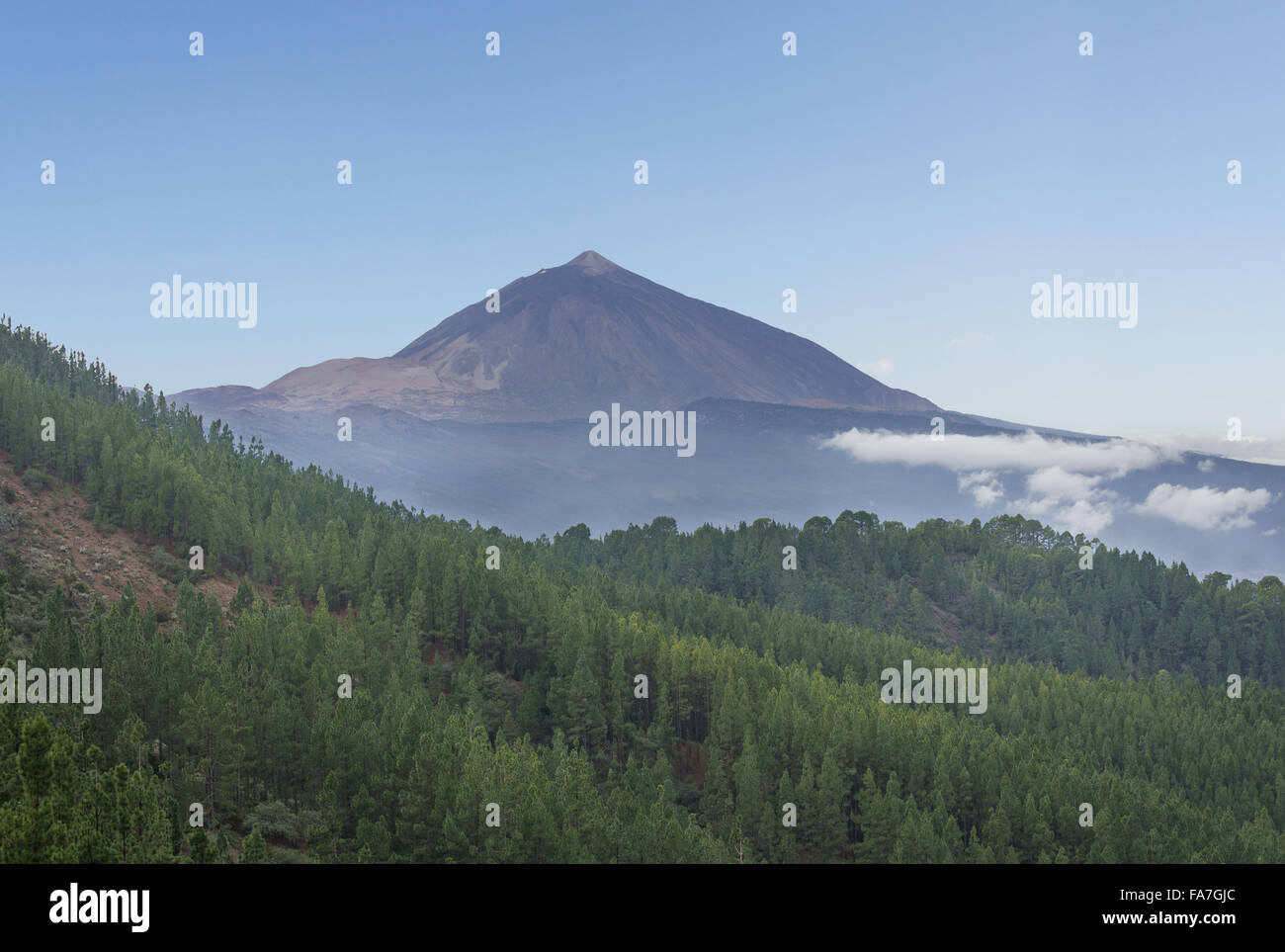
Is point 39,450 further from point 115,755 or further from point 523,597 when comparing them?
point 115,755

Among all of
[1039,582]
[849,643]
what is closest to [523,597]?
[849,643]

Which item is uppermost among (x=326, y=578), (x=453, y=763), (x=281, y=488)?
(x=281, y=488)

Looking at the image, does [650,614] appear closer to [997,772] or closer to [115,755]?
[997,772]

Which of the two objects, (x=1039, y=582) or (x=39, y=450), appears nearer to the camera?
(x=39, y=450)
